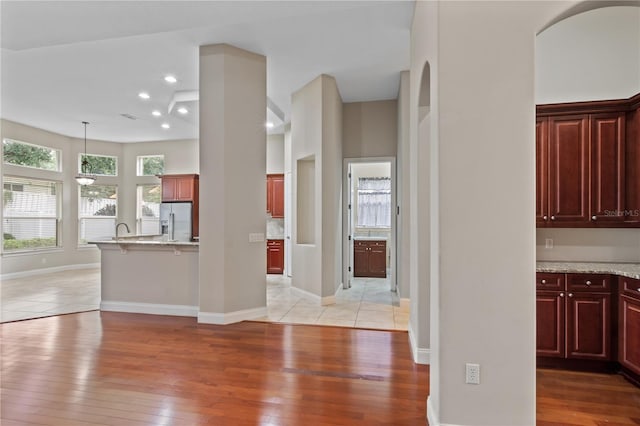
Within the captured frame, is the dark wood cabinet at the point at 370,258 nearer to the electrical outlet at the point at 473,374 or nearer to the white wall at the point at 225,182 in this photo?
the white wall at the point at 225,182

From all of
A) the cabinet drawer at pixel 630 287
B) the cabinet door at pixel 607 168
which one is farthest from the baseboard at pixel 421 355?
the cabinet door at pixel 607 168

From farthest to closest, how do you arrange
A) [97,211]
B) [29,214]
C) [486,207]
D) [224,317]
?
[97,211], [29,214], [224,317], [486,207]

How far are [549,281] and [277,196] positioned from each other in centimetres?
612

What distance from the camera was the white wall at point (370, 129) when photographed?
236 inches

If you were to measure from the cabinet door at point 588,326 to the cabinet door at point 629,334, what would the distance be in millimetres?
86

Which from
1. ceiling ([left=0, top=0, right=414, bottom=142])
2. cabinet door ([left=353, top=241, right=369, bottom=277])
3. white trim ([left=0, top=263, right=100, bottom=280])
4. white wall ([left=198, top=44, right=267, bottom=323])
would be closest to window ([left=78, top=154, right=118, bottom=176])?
ceiling ([left=0, top=0, right=414, bottom=142])

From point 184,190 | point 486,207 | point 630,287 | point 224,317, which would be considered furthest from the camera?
point 184,190

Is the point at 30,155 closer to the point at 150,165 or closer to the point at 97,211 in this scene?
the point at 97,211

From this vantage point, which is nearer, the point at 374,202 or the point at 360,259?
the point at 360,259

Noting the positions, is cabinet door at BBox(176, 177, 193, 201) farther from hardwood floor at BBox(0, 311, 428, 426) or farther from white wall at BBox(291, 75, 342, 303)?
hardwood floor at BBox(0, 311, 428, 426)

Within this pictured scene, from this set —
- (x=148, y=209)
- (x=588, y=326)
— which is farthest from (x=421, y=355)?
(x=148, y=209)

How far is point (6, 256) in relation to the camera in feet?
22.9

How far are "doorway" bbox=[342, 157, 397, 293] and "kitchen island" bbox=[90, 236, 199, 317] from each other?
111 inches

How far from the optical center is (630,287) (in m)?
2.65
